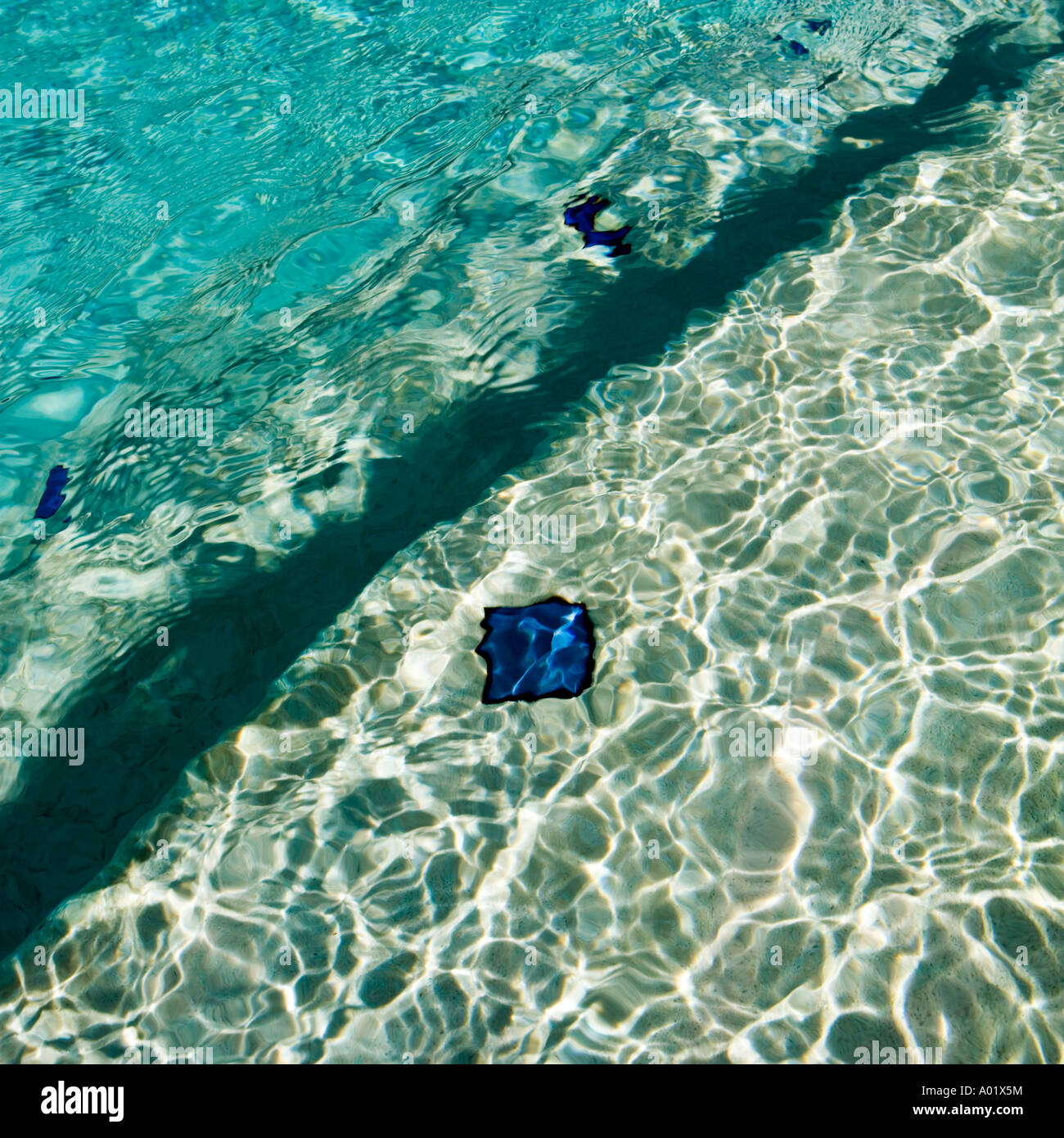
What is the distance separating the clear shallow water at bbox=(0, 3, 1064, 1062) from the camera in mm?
3141

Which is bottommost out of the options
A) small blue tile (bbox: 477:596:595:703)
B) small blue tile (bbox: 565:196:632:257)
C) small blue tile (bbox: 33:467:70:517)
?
small blue tile (bbox: 477:596:595:703)

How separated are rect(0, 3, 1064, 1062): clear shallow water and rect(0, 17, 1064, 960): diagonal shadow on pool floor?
23 millimetres

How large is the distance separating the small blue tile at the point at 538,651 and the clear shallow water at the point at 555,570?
9cm

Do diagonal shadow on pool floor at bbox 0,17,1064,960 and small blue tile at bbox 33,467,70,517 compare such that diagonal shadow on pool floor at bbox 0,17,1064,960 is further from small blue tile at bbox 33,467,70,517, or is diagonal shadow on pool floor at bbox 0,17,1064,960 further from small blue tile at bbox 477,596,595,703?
small blue tile at bbox 33,467,70,517

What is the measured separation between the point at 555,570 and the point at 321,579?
1143 mm

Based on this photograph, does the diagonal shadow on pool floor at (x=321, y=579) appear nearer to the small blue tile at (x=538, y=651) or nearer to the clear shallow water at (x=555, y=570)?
the clear shallow water at (x=555, y=570)

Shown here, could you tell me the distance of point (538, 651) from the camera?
393 cm

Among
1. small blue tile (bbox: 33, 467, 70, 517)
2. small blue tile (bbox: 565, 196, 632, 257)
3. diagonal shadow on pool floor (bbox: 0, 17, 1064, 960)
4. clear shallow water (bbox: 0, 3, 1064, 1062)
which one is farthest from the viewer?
small blue tile (bbox: 565, 196, 632, 257)

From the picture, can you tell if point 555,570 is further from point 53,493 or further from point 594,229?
point 53,493

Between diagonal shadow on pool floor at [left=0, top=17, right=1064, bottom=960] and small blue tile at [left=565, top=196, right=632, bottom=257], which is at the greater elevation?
small blue tile at [left=565, top=196, right=632, bottom=257]

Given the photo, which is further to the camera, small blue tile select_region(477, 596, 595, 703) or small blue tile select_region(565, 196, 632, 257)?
small blue tile select_region(565, 196, 632, 257)

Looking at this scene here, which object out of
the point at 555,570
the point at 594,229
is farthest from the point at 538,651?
the point at 594,229

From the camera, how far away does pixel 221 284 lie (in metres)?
5.96

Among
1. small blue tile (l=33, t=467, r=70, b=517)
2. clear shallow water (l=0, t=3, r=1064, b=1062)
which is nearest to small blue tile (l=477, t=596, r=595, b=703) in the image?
clear shallow water (l=0, t=3, r=1064, b=1062)
